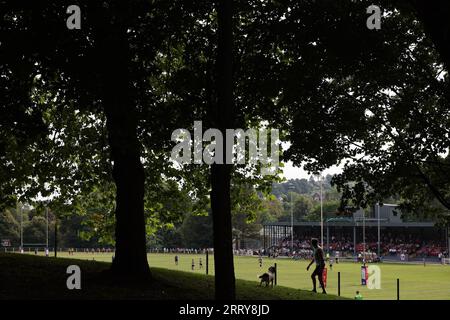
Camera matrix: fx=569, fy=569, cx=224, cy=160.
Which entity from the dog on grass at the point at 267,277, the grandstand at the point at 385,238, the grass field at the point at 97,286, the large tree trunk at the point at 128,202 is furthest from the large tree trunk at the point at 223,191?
the grandstand at the point at 385,238

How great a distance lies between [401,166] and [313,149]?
7.19ft

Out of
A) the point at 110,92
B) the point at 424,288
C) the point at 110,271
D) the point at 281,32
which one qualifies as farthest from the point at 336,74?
the point at 424,288

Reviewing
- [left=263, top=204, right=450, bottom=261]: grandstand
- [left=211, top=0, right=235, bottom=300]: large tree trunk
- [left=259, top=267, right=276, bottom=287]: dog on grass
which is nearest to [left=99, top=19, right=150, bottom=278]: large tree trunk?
[left=211, top=0, right=235, bottom=300]: large tree trunk

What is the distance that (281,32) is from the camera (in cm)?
1380

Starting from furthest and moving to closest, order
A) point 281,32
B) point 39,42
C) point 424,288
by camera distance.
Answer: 1. point 424,288
2. point 281,32
3. point 39,42

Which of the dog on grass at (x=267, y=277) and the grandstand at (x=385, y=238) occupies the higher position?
the dog on grass at (x=267, y=277)

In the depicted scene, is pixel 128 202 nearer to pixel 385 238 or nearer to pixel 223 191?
pixel 223 191

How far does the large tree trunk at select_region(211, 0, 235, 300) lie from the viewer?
10.5 m

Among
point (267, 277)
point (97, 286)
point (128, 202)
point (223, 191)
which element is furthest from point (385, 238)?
point (223, 191)

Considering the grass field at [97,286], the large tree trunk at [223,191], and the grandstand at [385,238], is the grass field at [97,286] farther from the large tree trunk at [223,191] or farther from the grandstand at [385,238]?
the grandstand at [385,238]

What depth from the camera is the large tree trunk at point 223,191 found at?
34.3ft

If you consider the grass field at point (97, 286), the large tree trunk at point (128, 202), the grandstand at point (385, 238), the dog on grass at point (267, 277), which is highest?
the large tree trunk at point (128, 202)

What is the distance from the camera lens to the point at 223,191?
10586 millimetres
